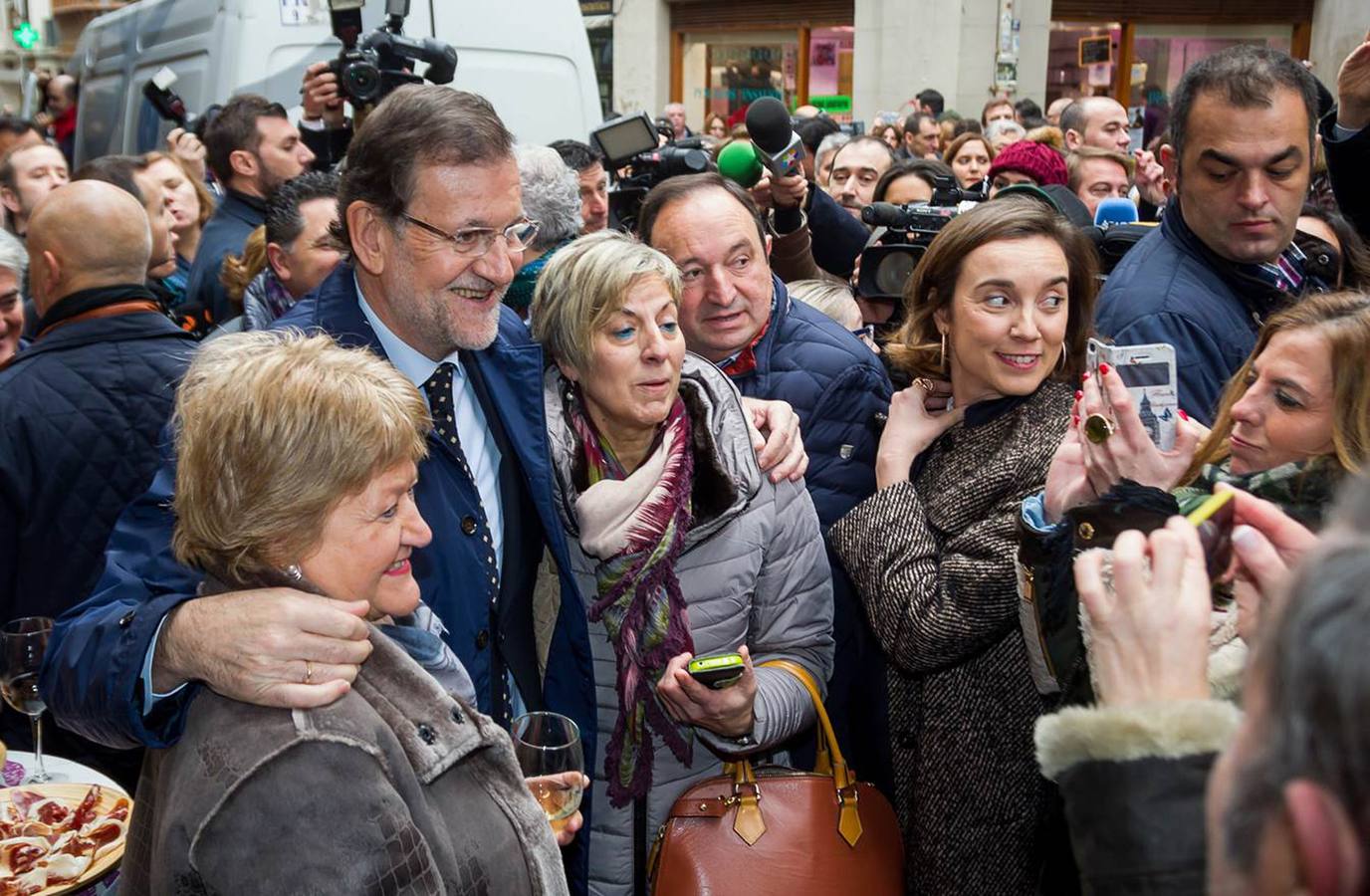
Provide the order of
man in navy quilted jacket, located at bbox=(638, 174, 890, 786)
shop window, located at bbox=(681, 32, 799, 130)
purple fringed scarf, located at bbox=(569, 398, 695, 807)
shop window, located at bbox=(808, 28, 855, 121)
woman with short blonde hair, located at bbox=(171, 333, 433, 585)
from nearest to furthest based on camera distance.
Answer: woman with short blonde hair, located at bbox=(171, 333, 433, 585)
purple fringed scarf, located at bbox=(569, 398, 695, 807)
man in navy quilted jacket, located at bbox=(638, 174, 890, 786)
shop window, located at bbox=(808, 28, 855, 121)
shop window, located at bbox=(681, 32, 799, 130)

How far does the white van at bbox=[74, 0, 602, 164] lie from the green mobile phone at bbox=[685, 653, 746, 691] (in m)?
4.39

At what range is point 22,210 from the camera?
6.11 meters

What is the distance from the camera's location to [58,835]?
7.28 ft

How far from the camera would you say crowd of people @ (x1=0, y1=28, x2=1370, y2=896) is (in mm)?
1302

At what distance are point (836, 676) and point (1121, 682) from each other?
1779mm

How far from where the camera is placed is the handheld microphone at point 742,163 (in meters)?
3.97

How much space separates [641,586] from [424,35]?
14.8 feet

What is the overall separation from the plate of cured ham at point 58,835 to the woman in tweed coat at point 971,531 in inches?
57.7

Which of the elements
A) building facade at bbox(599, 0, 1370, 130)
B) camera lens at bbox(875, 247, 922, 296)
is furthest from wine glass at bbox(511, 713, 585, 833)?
building facade at bbox(599, 0, 1370, 130)

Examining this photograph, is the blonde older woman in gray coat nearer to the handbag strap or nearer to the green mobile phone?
the handbag strap

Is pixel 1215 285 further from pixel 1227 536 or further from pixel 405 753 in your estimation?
pixel 405 753

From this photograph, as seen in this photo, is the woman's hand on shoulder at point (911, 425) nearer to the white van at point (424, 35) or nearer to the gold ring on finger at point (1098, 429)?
the gold ring on finger at point (1098, 429)

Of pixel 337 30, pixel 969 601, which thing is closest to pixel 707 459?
pixel 969 601

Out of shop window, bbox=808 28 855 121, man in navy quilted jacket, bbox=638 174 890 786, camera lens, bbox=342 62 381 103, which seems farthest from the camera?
shop window, bbox=808 28 855 121
